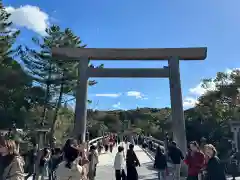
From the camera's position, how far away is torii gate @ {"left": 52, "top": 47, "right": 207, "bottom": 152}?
13.0 m

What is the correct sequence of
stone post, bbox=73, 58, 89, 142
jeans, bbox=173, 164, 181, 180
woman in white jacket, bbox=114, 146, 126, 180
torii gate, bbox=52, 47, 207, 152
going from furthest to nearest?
torii gate, bbox=52, 47, 207, 152
stone post, bbox=73, 58, 89, 142
jeans, bbox=173, 164, 181, 180
woman in white jacket, bbox=114, 146, 126, 180

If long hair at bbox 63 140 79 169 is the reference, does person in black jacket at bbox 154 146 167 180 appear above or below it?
below

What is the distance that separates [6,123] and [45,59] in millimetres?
8857

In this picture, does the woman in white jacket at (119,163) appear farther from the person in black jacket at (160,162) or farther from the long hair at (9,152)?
the long hair at (9,152)

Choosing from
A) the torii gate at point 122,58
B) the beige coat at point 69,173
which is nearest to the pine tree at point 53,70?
the torii gate at point 122,58

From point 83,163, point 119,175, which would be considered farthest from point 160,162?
point 83,163

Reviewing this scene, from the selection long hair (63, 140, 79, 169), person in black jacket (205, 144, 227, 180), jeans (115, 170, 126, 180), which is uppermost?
long hair (63, 140, 79, 169)

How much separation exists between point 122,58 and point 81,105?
9.10 ft

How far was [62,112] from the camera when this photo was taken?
30.8m

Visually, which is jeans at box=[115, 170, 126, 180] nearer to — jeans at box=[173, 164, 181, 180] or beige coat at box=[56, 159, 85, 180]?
jeans at box=[173, 164, 181, 180]

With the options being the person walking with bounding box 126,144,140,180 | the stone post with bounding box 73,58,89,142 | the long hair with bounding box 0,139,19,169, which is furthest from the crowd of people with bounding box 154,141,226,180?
the stone post with bounding box 73,58,89,142

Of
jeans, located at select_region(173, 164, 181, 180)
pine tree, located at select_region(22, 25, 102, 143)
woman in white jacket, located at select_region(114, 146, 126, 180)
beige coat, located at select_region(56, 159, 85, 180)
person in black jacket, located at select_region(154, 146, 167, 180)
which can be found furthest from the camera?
pine tree, located at select_region(22, 25, 102, 143)

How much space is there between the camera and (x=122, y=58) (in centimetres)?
1371

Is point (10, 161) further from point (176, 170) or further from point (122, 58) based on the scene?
point (122, 58)
